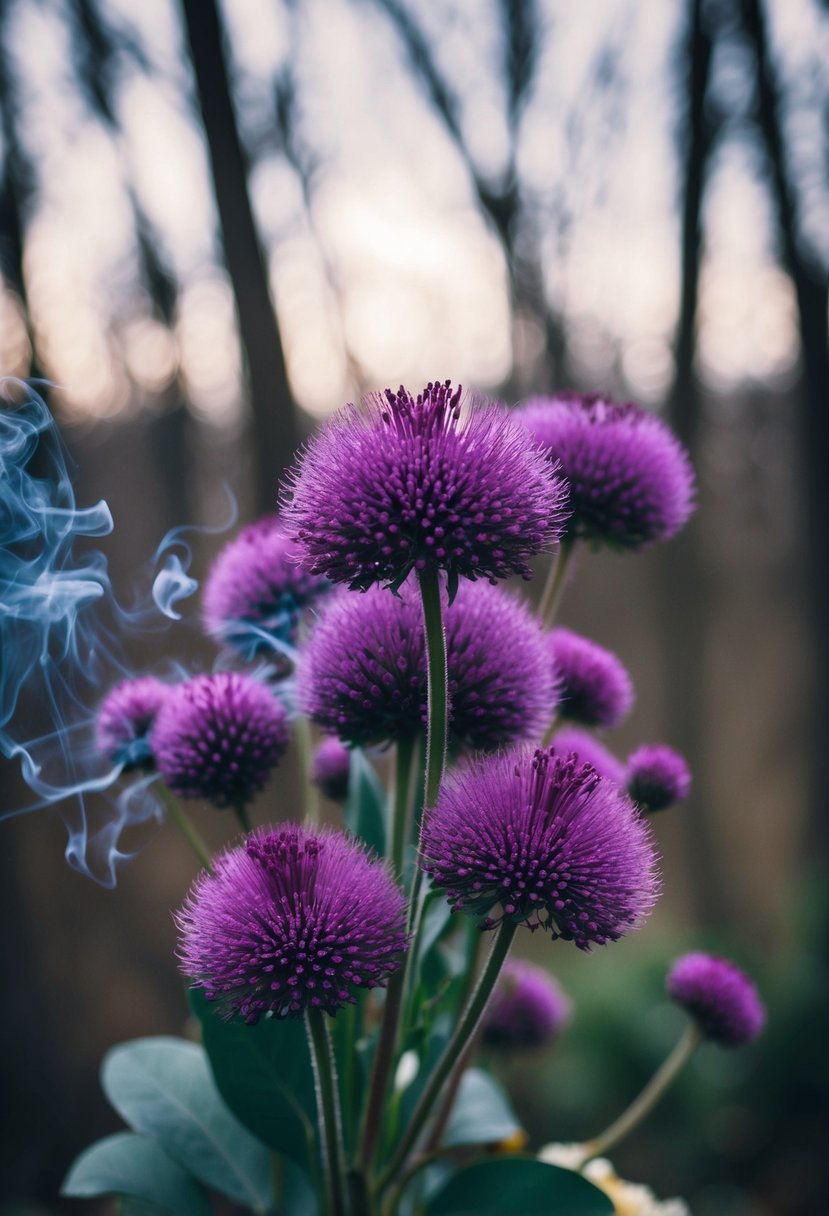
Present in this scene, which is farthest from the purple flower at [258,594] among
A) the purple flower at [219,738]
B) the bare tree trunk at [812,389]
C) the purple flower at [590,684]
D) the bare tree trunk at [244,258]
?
the bare tree trunk at [812,389]

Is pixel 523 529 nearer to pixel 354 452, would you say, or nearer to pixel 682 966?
pixel 354 452

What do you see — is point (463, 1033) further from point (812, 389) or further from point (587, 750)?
point (812, 389)

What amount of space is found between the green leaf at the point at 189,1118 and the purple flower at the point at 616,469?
1.43 feet

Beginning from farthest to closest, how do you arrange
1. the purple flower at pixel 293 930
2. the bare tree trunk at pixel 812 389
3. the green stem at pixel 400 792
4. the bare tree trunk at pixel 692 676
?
1. the bare tree trunk at pixel 692 676
2. the bare tree trunk at pixel 812 389
3. the green stem at pixel 400 792
4. the purple flower at pixel 293 930

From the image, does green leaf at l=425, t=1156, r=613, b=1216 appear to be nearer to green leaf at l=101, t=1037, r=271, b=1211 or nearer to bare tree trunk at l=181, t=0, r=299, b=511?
green leaf at l=101, t=1037, r=271, b=1211

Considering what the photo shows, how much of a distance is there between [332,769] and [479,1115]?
0.27 metres

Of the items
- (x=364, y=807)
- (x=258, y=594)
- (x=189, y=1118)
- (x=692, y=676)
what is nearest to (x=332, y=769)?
(x=364, y=807)

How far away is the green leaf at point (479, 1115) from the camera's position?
60 cm

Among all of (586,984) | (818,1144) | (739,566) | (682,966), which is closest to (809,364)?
(739,566)

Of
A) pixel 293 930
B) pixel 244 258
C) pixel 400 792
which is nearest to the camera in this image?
pixel 293 930

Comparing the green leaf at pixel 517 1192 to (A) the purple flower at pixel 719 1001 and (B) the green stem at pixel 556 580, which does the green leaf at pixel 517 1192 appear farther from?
(B) the green stem at pixel 556 580

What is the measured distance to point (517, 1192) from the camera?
0.52 metres

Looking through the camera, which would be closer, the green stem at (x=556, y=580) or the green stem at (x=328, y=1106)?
the green stem at (x=328, y=1106)

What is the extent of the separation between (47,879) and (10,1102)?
583mm
